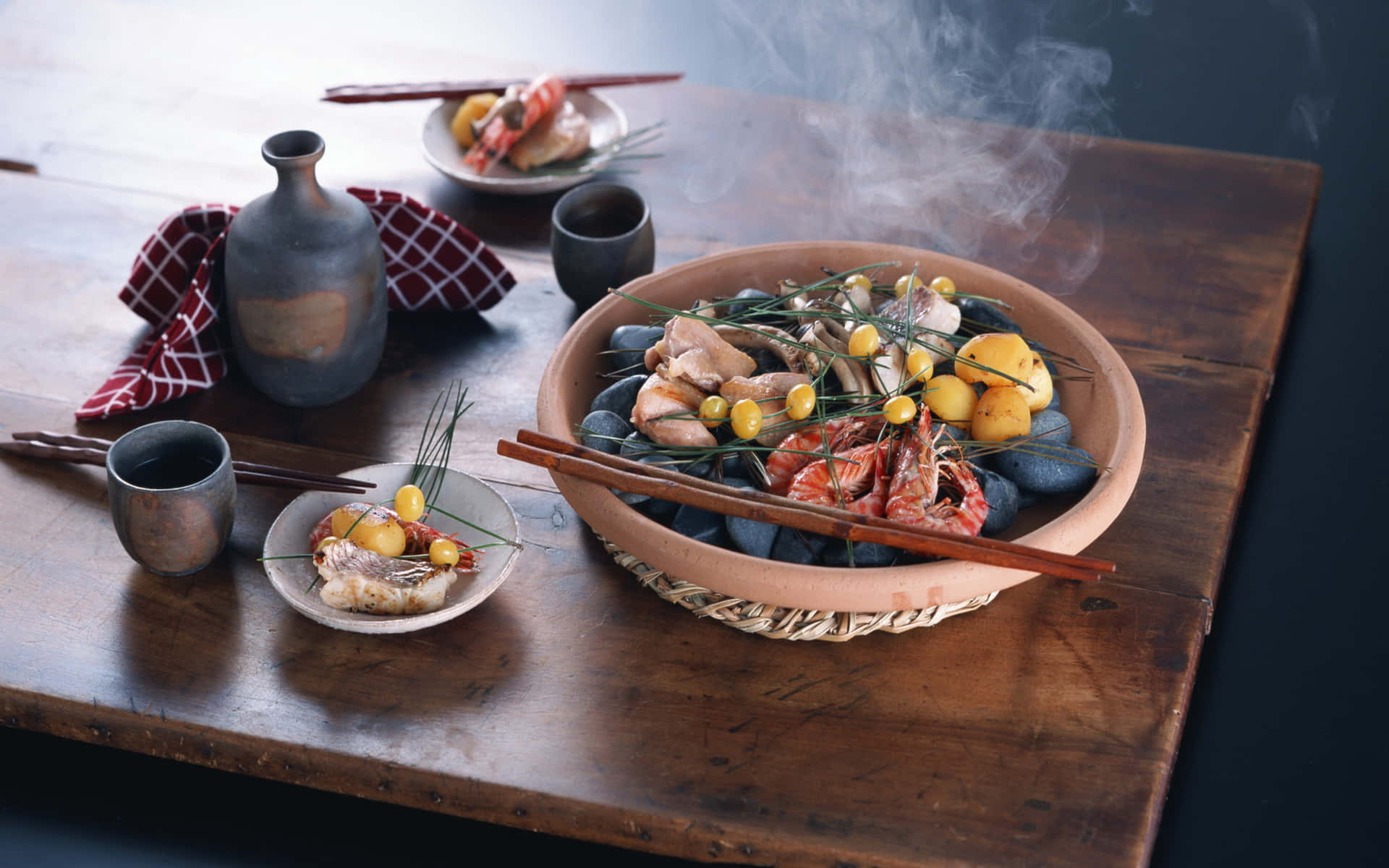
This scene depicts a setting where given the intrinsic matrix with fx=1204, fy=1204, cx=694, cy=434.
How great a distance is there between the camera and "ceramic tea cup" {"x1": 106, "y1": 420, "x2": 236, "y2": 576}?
4.23 ft

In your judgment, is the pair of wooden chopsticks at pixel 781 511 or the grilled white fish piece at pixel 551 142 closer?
the pair of wooden chopsticks at pixel 781 511

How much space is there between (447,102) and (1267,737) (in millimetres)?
1671

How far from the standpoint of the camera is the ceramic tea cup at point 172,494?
1.29 meters

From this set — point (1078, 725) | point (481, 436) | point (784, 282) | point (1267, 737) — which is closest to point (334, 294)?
point (481, 436)

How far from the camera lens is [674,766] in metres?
1.19

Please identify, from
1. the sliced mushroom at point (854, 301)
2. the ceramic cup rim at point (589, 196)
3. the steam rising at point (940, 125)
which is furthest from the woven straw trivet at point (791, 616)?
the steam rising at point (940, 125)

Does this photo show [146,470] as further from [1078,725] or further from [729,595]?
[1078,725]

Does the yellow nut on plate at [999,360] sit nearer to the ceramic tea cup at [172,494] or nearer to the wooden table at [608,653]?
the wooden table at [608,653]

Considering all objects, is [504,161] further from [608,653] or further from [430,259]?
[608,653]

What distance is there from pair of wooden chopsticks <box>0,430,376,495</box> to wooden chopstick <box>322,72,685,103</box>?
0.84 metres

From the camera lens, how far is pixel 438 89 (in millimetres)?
2125

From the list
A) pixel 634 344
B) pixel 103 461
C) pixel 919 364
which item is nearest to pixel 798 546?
pixel 919 364

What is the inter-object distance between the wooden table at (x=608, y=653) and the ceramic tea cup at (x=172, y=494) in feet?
0.20

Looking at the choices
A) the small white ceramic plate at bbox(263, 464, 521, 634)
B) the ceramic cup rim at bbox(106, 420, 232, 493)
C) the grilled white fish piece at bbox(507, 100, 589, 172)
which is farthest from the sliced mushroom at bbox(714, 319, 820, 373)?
the grilled white fish piece at bbox(507, 100, 589, 172)
